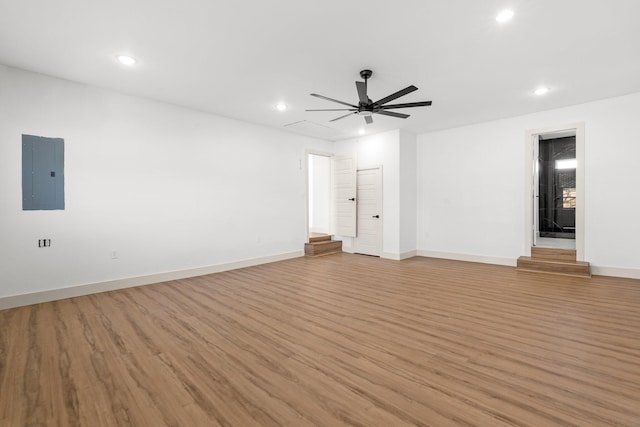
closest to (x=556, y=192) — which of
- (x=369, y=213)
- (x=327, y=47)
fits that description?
(x=369, y=213)

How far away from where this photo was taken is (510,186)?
5930 mm

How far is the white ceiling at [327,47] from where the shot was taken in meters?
2.64

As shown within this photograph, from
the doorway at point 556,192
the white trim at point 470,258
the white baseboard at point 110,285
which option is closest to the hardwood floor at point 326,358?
the white baseboard at point 110,285

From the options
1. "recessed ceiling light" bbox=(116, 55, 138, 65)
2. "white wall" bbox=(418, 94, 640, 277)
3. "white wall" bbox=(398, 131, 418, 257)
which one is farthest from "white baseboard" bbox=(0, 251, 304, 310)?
"white wall" bbox=(418, 94, 640, 277)

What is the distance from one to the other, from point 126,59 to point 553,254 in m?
7.40

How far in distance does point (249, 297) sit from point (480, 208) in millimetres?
5110

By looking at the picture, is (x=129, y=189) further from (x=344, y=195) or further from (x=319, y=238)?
(x=344, y=195)

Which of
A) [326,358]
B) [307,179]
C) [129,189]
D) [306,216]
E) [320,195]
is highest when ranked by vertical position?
[307,179]

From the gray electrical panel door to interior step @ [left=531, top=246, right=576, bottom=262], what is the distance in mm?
7872

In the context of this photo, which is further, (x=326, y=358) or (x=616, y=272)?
(x=616, y=272)

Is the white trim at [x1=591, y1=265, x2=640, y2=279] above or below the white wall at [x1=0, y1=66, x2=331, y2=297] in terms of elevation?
below

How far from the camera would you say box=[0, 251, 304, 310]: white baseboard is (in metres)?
3.72

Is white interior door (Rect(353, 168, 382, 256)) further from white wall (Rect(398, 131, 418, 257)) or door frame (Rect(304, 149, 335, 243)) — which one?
door frame (Rect(304, 149, 335, 243))

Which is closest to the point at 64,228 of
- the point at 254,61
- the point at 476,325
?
the point at 254,61
